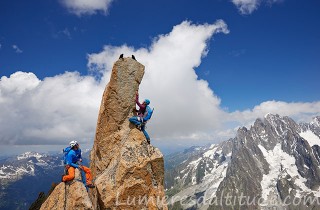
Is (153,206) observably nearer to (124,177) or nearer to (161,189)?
(161,189)

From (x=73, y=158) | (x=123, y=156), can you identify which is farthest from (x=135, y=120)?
(x=73, y=158)

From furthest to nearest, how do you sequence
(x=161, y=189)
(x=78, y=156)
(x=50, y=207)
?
1. (x=161, y=189)
2. (x=78, y=156)
3. (x=50, y=207)

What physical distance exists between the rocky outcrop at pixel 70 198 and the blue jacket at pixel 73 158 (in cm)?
129

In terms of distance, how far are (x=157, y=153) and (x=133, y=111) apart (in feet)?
16.3

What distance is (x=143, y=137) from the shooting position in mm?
27719

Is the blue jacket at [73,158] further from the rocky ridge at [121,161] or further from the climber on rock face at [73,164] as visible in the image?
the rocky ridge at [121,161]

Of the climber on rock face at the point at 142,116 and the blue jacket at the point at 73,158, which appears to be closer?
the blue jacket at the point at 73,158

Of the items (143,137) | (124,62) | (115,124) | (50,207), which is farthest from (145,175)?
(124,62)

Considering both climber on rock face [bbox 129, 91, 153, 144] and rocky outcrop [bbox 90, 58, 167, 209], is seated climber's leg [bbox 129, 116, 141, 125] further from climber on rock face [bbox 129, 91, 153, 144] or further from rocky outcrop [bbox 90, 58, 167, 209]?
rocky outcrop [bbox 90, 58, 167, 209]

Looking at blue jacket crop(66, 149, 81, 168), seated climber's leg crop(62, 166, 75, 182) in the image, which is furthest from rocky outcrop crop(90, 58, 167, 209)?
seated climber's leg crop(62, 166, 75, 182)

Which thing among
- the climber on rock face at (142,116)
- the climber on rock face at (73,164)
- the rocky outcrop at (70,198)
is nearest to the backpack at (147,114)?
the climber on rock face at (142,116)

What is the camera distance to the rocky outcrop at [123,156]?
24.6 metres

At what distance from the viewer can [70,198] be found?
22031 mm

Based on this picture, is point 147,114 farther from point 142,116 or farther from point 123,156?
point 123,156
